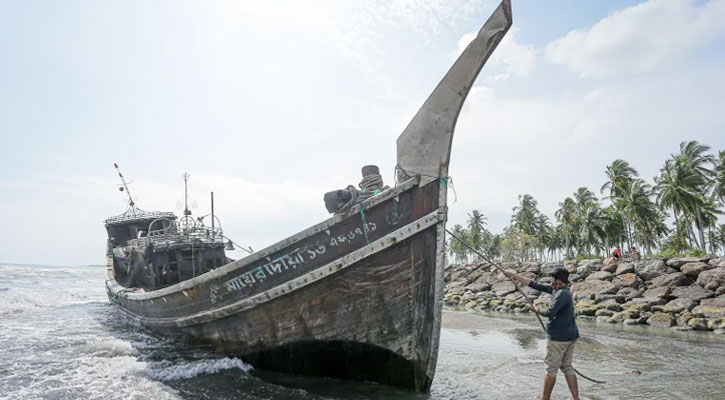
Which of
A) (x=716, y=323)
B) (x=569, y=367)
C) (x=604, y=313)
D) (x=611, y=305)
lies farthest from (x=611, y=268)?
(x=569, y=367)

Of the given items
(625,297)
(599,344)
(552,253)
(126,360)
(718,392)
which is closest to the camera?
(718,392)

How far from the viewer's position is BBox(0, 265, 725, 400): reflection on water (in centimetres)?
548

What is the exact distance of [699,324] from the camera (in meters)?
12.0

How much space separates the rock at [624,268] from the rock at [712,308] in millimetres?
5043

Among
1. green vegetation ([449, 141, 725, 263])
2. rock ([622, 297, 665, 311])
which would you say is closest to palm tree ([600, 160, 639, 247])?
green vegetation ([449, 141, 725, 263])

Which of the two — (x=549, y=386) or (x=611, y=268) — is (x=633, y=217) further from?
(x=549, y=386)

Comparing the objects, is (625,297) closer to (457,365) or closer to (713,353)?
(713,353)

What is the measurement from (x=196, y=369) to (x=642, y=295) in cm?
1725

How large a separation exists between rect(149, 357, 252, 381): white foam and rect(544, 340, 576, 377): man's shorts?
4.42 metres

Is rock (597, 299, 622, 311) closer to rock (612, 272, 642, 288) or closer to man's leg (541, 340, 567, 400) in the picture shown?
rock (612, 272, 642, 288)

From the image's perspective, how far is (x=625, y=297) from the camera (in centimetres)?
1662

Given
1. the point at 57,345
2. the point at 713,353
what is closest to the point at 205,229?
the point at 57,345

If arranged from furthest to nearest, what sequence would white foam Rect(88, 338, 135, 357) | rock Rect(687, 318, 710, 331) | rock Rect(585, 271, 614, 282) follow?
rock Rect(585, 271, 614, 282) < rock Rect(687, 318, 710, 331) < white foam Rect(88, 338, 135, 357)

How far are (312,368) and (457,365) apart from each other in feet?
9.23
